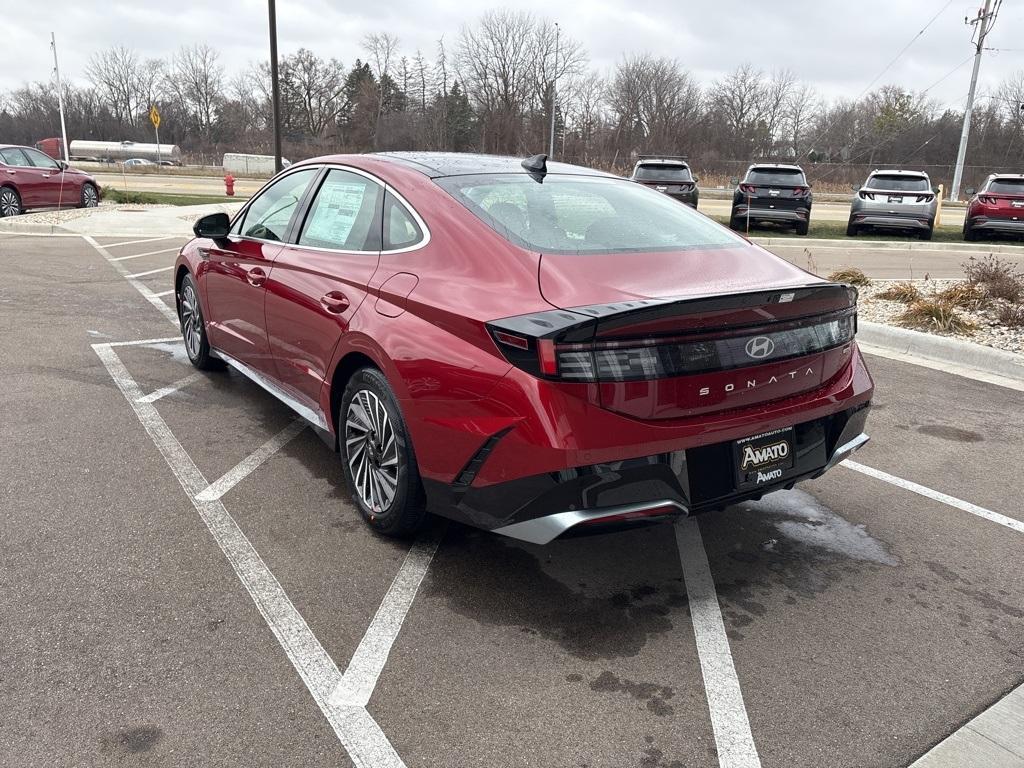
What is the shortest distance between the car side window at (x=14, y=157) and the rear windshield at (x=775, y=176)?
54.1 feet

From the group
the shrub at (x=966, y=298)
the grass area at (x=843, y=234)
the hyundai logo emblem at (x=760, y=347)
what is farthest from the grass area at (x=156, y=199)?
the hyundai logo emblem at (x=760, y=347)

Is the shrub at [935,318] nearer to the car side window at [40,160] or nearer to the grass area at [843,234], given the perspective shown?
the grass area at [843,234]

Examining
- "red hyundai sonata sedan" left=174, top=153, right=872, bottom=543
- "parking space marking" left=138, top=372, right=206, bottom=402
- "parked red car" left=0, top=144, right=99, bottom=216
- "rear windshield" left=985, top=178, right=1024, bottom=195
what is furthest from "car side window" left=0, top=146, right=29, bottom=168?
"rear windshield" left=985, top=178, right=1024, bottom=195

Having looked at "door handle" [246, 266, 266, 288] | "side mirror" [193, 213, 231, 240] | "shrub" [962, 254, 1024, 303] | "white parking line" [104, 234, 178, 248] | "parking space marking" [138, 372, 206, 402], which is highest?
"side mirror" [193, 213, 231, 240]

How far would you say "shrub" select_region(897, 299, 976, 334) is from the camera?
7.52 m

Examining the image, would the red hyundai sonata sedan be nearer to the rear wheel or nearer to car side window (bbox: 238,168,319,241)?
car side window (bbox: 238,168,319,241)

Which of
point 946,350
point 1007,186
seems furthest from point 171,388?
point 1007,186

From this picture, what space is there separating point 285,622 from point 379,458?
2.71 ft

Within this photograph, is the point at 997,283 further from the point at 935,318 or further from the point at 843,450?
→ the point at 843,450

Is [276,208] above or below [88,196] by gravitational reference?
above

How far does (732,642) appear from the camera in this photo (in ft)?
9.37

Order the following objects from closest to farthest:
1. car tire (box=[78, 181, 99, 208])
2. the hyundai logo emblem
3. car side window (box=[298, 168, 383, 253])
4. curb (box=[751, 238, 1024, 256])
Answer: the hyundai logo emblem, car side window (box=[298, 168, 383, 253]), curb (box=[751, 238, 1024, 256]), car tire (box=[78, 181, 99, 208])

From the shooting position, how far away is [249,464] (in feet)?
14.3

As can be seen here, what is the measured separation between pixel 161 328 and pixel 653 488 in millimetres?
6296
